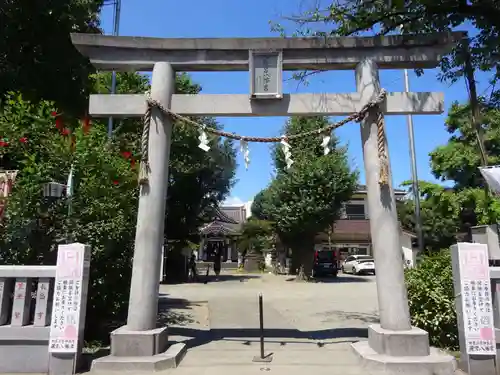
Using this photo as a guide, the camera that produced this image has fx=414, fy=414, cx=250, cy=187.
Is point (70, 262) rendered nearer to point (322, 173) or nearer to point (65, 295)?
point (65, 295)

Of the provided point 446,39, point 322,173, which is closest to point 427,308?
point 446,39

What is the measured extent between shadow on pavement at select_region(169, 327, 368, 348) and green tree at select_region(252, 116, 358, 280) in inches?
520

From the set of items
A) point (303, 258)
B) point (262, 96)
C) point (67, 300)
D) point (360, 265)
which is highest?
point (262, 96)

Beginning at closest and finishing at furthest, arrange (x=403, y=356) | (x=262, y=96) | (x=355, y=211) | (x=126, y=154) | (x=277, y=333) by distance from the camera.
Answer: (x=403, y=356) < (x=262, y=96) < (x=277, y=333) < (x=126, y=154) < (x=355, y=211)

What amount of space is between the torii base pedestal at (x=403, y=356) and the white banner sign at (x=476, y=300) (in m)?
0.48

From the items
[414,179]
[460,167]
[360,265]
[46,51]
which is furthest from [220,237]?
[46,51]

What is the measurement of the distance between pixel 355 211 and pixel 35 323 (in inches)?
1353

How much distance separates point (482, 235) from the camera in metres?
8.82

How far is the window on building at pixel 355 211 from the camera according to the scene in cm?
3775

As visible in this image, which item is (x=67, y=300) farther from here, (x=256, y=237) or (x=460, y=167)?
(x=256, y=237)

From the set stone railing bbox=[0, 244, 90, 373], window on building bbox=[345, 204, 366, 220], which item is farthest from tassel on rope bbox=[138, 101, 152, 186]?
window on building bbox=[345, 204, 366, 220]

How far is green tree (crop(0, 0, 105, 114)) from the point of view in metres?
11.4

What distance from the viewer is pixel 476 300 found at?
5.90 metres

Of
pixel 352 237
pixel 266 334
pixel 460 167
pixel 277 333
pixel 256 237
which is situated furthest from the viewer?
pixel 352 237
